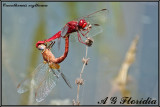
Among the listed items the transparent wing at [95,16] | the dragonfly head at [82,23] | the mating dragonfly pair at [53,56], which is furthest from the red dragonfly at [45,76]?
the transparent wing at [95,16]

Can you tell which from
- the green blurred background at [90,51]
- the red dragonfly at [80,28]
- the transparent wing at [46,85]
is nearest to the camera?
the red dragonfly at [80,28]

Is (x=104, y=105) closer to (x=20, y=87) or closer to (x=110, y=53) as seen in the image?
(x=20, y=87)

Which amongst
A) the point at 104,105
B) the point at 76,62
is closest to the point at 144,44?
the point at 76,62

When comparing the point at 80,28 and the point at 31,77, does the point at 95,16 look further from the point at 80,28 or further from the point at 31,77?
the point at 31,77

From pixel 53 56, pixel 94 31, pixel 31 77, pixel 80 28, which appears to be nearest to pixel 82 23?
pixel 80 28

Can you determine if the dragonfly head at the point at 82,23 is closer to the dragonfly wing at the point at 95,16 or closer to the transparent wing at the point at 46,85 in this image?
the dragonfly wing at the point at 95,16

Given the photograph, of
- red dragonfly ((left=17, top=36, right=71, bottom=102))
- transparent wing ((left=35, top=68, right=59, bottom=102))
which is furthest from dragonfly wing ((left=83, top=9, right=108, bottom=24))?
transparent wing ((left=35, top=68, right=59, bottom=102))
